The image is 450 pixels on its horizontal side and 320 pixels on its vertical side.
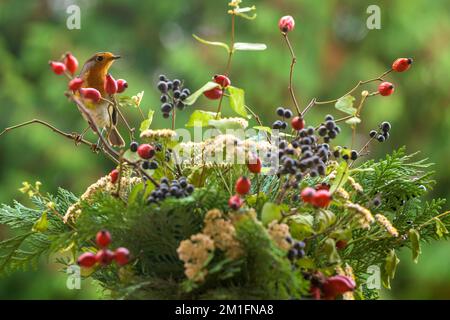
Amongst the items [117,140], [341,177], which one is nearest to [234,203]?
[341,177]

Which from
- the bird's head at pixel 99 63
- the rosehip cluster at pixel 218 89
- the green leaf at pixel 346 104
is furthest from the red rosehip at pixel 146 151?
the bird's head at pixel 99 63

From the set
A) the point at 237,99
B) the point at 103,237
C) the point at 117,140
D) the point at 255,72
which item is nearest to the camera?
the point at 103,237

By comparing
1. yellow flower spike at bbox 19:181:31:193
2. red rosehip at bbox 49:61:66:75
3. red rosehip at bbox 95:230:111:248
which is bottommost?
red rosehip at bbox 95:230:111:248

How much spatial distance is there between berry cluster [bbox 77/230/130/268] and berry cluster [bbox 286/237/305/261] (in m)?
0.15

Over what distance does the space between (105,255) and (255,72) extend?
3.80 meters

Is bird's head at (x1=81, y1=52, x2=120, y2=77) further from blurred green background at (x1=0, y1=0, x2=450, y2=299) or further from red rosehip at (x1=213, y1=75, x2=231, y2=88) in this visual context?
blurred green background at (x1=0, y1=0, x2=450, y2=299)

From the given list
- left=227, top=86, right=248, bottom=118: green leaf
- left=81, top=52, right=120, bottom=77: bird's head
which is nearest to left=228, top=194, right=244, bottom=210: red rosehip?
left=227, top=86, right=248, bottom=118: green leaf

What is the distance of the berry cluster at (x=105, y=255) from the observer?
25.8 inches

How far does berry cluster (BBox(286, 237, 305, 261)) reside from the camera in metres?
0.65

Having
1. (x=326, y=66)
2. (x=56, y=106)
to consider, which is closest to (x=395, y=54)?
(x=326, y=66)

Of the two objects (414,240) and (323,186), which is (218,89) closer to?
(323,186)

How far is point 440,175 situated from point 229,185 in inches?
141

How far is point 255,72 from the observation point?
439 cm

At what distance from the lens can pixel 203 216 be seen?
0.71 meters
